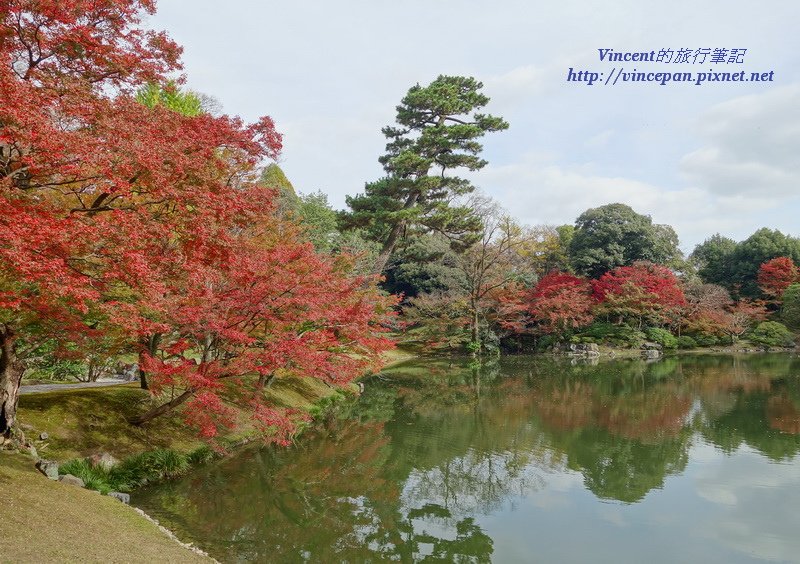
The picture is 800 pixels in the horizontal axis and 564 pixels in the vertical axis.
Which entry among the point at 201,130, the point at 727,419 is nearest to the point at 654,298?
the point at 727,419

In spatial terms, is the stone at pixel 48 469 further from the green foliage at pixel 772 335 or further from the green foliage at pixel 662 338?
the green foliage at pixel 772 335

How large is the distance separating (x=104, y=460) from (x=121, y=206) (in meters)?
4.12

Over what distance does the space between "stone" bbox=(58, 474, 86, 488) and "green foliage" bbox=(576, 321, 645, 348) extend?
27260 mm

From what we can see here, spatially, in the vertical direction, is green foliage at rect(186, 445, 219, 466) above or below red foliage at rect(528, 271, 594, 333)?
below

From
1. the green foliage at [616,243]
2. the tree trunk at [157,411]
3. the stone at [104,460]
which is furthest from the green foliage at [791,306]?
the stone at [104,460]

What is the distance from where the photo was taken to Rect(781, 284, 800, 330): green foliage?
29.7 meters

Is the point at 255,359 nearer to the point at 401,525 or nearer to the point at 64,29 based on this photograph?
the point at 401,525

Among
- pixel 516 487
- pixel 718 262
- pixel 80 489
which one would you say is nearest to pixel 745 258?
pixel 718 262

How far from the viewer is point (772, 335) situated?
3000 cm

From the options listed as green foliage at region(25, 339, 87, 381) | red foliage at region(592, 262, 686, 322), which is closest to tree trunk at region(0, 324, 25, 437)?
green foliage at region(25, 339, 87, 381)

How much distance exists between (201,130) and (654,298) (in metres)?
29.0

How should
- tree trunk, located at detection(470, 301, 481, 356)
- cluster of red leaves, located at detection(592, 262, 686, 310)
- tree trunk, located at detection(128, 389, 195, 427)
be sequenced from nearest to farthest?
tree trunk, located at detection(128, 389, 195, 427), tree trunk, located at detection(470, 301, 481, 356), cluster of red leaves, located at detection(592, 262, 686, 310)

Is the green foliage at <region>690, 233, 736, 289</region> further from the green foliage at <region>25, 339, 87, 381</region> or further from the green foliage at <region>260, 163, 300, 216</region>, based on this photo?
the green foliage at <region>25, 339, 87, 381</region>

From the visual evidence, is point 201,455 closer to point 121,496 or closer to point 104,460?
point 104,460
